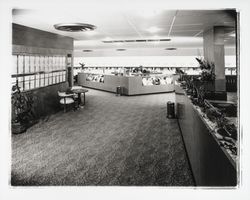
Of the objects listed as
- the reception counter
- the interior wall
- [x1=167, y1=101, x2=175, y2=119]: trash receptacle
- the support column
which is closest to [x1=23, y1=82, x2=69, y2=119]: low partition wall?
the interior wall

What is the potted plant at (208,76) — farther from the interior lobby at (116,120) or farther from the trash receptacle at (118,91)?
the trash receptacle at (118,91)

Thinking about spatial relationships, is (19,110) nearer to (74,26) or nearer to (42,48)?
(42,48)

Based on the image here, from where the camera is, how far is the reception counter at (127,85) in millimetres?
11984

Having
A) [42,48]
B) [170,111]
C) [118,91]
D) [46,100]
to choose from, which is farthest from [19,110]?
[118,91]

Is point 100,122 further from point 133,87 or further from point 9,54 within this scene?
point 133,87

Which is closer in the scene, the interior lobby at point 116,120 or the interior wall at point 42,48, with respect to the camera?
the interior lobby at point 116,120

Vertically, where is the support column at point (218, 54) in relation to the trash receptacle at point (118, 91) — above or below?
above

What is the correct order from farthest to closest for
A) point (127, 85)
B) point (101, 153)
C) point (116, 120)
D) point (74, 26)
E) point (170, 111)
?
point (127, 85) → point (170, 111) → point (116, 120) → point (74, 26) → point (101, 153)

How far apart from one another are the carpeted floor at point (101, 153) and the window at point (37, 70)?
1.26 m

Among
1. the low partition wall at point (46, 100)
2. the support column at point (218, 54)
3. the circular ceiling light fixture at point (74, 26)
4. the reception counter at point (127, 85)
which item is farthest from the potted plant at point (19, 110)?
the reception counter at point (127, 85)

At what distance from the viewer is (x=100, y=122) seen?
6570mm

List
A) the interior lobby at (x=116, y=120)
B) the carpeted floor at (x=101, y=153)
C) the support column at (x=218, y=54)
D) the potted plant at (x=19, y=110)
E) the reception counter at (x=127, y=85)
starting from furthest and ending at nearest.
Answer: the reception counter at (x=127, y=85), the support column at (x=218, y=54), the potted plant at (x=19, y=110), the carpeted floor at (x=101, y=153), the interior lobby at (x=116, y=120)

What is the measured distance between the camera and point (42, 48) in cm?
736

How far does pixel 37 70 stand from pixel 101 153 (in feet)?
13.7
